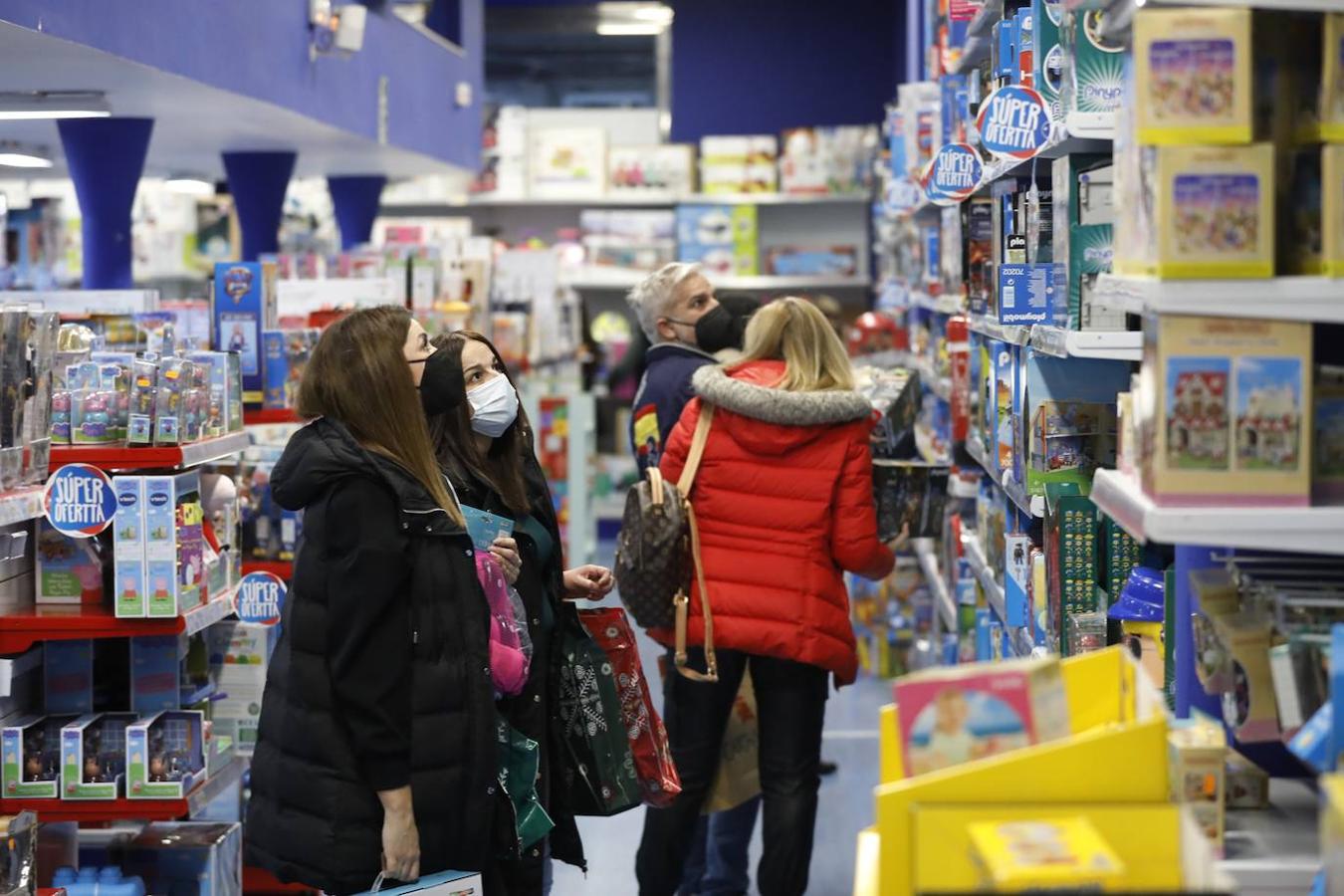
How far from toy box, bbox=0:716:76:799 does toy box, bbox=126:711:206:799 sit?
0.54 feet

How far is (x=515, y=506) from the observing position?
352cm

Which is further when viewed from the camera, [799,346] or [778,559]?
[799,346]

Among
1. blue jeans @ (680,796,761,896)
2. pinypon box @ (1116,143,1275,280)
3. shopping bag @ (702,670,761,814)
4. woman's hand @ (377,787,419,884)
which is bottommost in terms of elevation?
blue jeans @ (680,796,761,896)

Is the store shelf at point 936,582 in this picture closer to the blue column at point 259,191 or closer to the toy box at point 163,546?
the toy box at point 163,546

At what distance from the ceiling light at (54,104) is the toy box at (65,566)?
210cm

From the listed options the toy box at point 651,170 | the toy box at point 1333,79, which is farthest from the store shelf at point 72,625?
the toy box at point 651,170

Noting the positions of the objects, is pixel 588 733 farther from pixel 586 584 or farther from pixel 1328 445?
pixel 1328 445

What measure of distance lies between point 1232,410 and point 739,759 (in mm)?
2704

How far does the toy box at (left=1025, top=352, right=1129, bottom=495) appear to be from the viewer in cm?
386

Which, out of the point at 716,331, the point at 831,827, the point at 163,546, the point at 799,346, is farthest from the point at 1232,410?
the point at 831,827

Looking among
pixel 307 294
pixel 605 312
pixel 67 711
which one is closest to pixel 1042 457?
pixel 67 711

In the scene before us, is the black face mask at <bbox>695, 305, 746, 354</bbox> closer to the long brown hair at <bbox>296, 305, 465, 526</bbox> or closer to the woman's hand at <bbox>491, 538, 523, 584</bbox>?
the woman's hand at <bbox>491, 538, 523, 584</bbox>

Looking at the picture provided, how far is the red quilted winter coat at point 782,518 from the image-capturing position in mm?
4246

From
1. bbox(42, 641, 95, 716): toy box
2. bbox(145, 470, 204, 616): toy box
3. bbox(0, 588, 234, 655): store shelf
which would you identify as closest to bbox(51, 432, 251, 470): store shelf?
bbox(145, 470, 204, 616): toy box
